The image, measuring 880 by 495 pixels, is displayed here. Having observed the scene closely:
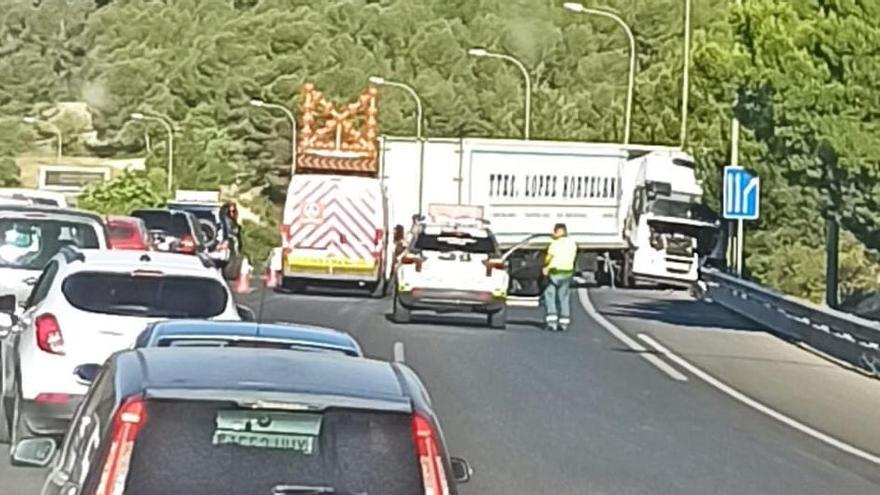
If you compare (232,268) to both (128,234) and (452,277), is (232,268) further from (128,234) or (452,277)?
(128,234)

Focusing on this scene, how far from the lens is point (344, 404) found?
6.25 meters

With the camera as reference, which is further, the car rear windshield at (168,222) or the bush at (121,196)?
the bush at (121,196)

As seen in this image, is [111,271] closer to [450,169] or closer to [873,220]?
[873,220]

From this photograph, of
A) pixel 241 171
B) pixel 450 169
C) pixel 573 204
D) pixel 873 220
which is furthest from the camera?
pixel 241 171

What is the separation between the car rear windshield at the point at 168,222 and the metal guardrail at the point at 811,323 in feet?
35.1

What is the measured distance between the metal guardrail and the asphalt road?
96.6 inches

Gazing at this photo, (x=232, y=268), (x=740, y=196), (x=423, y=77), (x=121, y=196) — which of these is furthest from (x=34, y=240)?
(x=423, y=77)

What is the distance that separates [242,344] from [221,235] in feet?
125

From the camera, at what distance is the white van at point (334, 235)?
37.3m

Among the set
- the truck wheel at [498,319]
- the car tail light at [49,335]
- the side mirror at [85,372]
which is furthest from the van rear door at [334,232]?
the side mirror at [85,372]

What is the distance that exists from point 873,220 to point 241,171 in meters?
68.9

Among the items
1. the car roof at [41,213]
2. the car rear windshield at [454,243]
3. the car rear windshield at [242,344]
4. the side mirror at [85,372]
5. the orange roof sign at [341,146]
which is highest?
the orange roof sign at [341,146]

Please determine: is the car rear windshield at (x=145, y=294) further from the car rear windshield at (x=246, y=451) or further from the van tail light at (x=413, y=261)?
the van tail light at (x=413, y=261)

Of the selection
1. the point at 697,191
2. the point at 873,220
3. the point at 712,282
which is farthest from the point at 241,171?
the point at 873,220
